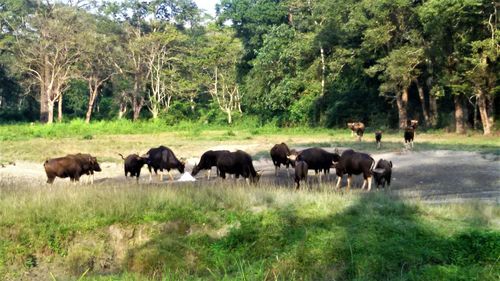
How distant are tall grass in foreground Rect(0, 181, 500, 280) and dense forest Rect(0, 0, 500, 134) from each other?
22.1 metres

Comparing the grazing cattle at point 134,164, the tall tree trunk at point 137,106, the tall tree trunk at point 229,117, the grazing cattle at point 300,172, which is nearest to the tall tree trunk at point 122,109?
the tall tree trunk at point 137,106

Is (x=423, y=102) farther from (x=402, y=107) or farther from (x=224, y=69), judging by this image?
(x=224, y=69)

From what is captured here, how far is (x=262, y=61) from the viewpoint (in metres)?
52.5

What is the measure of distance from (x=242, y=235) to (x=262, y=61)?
143ft

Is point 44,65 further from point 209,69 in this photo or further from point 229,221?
point 229,221

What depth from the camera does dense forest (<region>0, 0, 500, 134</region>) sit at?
109ft

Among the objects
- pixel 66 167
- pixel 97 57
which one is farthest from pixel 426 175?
pixel 97 57

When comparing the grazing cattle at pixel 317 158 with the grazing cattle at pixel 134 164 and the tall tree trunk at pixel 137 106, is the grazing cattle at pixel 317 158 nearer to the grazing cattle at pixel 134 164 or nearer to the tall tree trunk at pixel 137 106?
the grazing cattle at pixel 134 164

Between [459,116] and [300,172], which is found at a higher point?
[459,116]

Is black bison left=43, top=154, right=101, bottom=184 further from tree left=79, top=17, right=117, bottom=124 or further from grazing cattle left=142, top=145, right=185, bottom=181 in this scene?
tree left=79, top=17, right=117, bottom=124

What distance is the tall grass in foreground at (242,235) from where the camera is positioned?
8.74 metres

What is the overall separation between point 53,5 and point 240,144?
39.5 m

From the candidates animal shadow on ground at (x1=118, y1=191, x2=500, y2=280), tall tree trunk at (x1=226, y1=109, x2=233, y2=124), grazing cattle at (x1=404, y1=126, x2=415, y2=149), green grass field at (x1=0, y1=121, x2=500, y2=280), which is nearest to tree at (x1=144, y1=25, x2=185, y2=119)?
tall tree trunk at (x1=226, y1=109, x2=233, y2=124)

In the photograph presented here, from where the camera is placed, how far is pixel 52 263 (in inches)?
392
